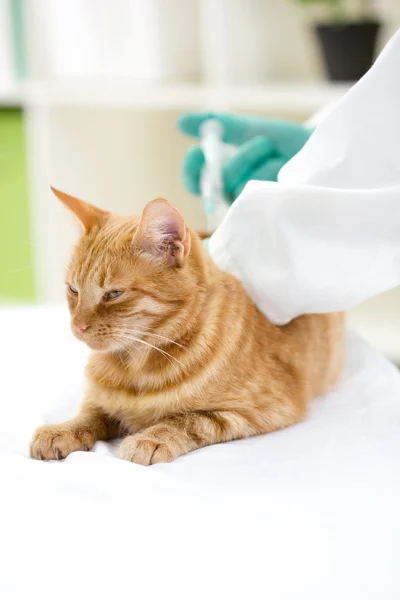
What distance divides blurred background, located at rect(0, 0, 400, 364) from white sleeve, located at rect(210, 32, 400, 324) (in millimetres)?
1627

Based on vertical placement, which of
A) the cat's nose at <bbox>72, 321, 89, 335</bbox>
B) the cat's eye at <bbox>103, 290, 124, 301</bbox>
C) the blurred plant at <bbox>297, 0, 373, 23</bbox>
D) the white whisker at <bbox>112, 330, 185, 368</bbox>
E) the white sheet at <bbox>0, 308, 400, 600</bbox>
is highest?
the blurred plant at <bbox>297, 0, 373, 23</bbox>

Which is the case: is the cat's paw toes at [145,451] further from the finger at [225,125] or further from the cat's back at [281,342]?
the finger at [225,125]

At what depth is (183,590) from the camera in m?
0.64

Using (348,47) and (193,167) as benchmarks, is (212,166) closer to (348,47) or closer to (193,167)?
(193,167)

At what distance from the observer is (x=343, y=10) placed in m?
2.96

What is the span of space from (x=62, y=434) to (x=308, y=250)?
0.42 m

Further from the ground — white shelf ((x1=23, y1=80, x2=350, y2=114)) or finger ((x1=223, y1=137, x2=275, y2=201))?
finger ((x1=223, y1=137, x2=275, y2=201))

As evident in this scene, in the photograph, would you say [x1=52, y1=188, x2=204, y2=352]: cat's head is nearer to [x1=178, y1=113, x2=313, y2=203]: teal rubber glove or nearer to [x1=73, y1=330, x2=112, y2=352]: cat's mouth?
[x1=73, y1=330, x2=112, y2=352]: cat's mouth

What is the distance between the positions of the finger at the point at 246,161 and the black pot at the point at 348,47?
1321mm

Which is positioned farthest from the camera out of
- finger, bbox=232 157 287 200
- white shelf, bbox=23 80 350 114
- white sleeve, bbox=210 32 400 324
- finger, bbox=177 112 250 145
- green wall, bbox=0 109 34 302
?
green wall, bbox=0 109 34 302

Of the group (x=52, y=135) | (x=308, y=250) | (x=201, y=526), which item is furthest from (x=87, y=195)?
(x=201, y=526)

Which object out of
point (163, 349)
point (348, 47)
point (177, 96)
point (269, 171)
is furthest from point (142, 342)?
point (348, 47)


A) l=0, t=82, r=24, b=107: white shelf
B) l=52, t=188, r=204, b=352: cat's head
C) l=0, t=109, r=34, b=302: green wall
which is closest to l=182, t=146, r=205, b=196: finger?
l=52, t=188, r=204, b=352: cat's head

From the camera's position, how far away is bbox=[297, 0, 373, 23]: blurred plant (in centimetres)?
273
